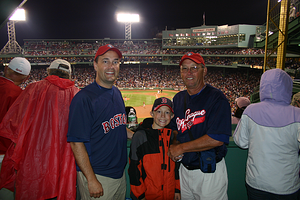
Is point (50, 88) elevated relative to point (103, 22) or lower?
lower

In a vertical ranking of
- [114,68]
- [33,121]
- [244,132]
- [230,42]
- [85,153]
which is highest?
[230,42]

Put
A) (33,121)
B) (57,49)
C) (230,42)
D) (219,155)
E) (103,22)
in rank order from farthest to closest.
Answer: (103,22), (57,49), (230,42), (219,155), (33,121)

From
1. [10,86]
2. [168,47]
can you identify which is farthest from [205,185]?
[168,47]

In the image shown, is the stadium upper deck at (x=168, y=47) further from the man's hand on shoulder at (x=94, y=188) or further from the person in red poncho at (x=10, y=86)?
the man's hand on shoulder at (x=94, y=188)

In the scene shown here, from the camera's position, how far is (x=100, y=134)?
7.02 feet

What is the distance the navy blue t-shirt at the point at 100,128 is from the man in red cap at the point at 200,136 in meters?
0.75

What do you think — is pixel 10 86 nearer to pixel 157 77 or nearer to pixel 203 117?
pixel 203 117

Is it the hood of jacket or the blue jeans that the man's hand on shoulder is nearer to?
the blue jeans

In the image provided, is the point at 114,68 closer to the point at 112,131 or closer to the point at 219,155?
the point at 112,131

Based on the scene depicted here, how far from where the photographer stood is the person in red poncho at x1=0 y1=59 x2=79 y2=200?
190 centimetres

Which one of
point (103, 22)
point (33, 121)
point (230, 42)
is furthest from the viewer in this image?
point (103, 22)

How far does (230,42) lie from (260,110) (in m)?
47.7

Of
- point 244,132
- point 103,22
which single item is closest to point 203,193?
point 244,132

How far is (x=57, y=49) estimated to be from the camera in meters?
53.0
